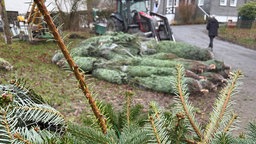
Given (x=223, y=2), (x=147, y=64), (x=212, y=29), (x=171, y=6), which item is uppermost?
(x=223, y=2)

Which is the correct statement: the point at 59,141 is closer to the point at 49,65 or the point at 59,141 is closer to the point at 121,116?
the point at 121,116

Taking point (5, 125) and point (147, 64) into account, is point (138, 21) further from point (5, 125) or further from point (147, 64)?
point (5, 125)

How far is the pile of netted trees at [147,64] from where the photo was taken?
6.10m

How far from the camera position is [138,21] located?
37.8 ft

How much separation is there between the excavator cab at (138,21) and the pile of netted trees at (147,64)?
2.75 m

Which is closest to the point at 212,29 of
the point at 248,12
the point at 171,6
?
the point at 248,12

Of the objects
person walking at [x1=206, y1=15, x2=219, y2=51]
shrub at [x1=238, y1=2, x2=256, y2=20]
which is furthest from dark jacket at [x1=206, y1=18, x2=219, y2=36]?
shrub at [x1=238, y1=2, x2=256, y2=20]

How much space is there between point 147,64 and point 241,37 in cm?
1257

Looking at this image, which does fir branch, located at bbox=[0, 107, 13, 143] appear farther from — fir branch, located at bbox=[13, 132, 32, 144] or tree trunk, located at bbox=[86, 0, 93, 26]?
tree trunk, located at bbox=[86, 0, 93, 26]

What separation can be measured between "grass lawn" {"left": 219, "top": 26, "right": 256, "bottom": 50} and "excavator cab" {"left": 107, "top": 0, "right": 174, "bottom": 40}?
6102 millimetres

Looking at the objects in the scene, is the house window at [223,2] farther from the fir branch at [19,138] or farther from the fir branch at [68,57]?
the fir branch at [19,138]

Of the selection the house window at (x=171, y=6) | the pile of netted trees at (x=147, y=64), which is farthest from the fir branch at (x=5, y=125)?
the house window at (x=171, y=6)

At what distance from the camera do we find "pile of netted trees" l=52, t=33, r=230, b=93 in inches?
240

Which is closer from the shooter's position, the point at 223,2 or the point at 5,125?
the point at 5,125
